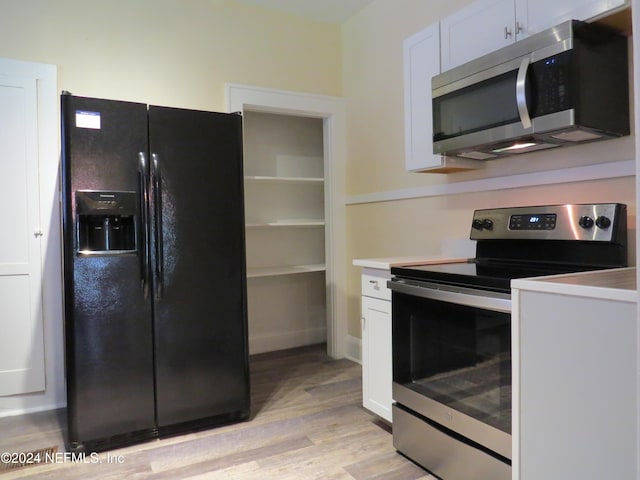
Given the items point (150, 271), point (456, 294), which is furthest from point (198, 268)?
point (456, 294)

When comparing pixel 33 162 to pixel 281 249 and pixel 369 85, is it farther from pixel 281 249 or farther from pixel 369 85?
pixel 369 85

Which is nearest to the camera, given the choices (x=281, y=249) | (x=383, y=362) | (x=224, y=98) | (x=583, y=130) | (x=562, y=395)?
(x=562, y=395)

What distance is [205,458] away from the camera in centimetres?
211

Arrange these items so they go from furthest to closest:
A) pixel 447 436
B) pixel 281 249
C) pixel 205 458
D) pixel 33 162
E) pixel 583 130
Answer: pixel 281 249, pixel 33 162, pixel 205 458, pixel 447 436, pixel 583 130

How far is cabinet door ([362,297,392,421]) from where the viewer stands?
87.5 inches

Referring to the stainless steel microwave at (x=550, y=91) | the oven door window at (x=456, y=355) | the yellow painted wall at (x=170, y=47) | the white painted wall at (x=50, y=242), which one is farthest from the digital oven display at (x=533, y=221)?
the white painted wall at (x=50, y=242)

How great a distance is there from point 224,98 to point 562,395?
284 centimetres

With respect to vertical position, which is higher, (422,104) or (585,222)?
(422,104)

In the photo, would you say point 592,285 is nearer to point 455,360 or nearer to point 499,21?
point 455,360

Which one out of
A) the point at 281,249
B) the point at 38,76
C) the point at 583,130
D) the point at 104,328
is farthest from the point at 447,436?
the point at 38,76

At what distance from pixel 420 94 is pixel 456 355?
137cm

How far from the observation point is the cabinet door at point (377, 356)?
7.29ft

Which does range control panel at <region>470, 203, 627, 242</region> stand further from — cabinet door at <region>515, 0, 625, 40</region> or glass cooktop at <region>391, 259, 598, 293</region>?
cabinet door at <region>515, 0, 625, 40</region>

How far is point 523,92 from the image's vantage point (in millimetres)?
1696
